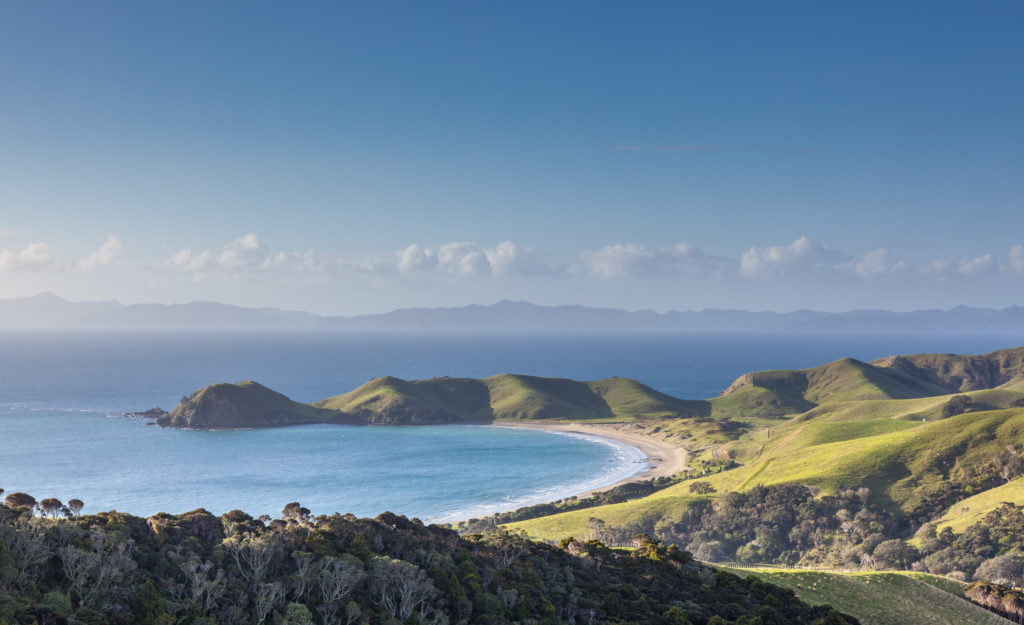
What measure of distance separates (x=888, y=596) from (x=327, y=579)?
53.7m

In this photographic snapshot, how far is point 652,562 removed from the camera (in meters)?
60.1

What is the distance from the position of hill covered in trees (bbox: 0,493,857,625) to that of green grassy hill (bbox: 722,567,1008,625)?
22.8 feet

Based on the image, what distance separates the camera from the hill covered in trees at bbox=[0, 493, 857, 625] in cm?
3547

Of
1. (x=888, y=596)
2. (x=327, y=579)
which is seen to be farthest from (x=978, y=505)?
(x=327, y=579)

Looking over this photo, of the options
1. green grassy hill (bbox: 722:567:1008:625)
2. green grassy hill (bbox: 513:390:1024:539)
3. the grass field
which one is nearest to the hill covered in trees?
green grassy hill (bbox: 722:567:1008:625)

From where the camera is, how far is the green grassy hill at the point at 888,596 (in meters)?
55.8

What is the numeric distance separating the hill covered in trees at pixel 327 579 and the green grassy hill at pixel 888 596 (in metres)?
6.96

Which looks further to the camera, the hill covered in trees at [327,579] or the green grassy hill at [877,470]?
the green grassy hill at [877,470]

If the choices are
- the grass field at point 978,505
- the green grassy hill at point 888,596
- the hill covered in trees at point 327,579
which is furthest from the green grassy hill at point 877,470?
the hill covered in trees at point 327,579

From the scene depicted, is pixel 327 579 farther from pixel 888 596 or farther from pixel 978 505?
pixel 978 505

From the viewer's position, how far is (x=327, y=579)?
40562mm

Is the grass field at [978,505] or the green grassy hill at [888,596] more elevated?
the green grassy hill at [888,596]

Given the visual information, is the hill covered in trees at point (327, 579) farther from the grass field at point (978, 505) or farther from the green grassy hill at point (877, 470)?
the grass field at point (978, 505)

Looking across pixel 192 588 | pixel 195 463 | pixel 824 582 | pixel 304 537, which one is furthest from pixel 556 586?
pixel 195 463
